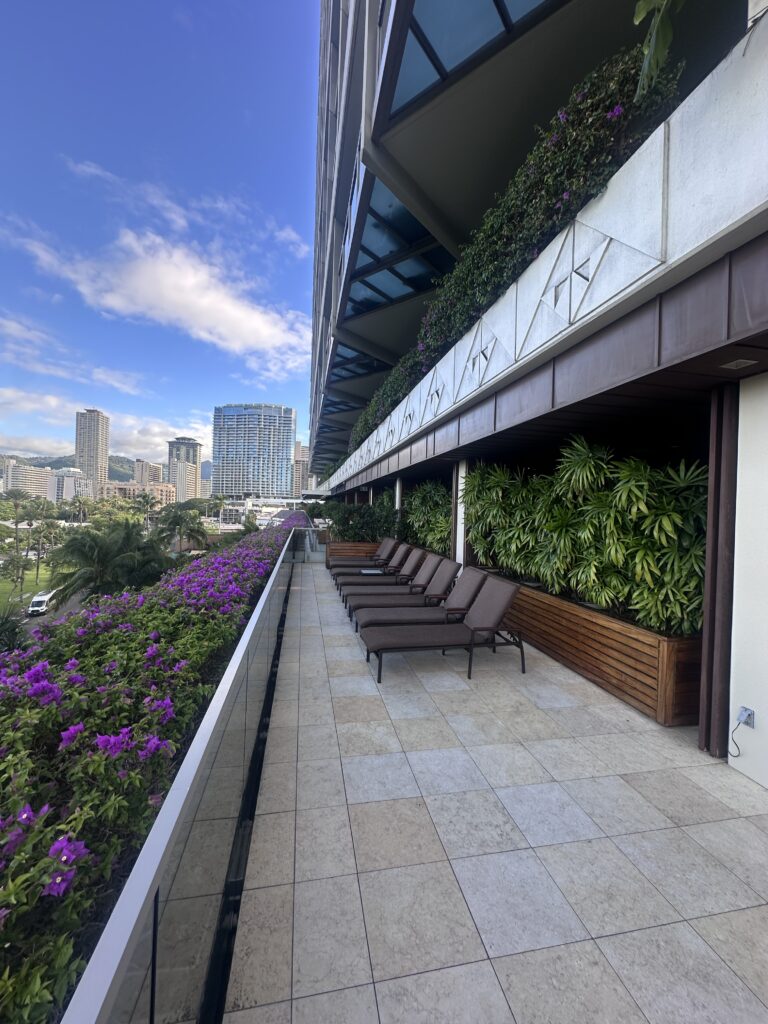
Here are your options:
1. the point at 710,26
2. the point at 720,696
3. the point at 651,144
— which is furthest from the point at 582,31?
the point at 720,696

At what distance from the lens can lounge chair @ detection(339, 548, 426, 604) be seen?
7.40 m

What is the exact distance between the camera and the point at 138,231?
882 inches

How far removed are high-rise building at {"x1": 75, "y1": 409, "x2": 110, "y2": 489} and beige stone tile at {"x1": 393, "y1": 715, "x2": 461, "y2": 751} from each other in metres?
179

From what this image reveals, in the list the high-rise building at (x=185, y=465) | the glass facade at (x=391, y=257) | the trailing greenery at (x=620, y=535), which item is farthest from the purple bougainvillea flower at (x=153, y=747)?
the high-rise building at (x=185, y=465)

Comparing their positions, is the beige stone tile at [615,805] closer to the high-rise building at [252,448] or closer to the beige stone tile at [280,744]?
the beige stone tile at [280,744]

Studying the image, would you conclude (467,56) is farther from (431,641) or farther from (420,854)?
(420,854)

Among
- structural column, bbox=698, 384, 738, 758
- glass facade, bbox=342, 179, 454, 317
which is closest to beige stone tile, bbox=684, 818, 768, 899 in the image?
structural column, bbox=698, 384, 738, 758

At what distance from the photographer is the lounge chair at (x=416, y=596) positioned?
6.00 meters

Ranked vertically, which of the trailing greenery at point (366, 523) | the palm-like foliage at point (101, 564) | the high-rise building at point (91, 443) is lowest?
the palm-like foliage at point (101, 564)

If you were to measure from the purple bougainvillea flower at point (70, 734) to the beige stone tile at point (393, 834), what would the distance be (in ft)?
4.76

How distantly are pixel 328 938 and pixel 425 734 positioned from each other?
1.66 m

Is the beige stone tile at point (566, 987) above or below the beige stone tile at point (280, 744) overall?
above

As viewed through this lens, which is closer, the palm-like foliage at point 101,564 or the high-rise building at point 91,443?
the palm-like foliage at point 101,564

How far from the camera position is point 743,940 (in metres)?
1.77
